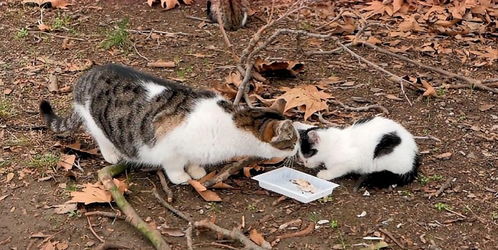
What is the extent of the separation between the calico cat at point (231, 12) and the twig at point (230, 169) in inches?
104

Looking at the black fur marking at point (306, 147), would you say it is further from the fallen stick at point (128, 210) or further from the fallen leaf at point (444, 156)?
the fallen stick at point (128, 210)

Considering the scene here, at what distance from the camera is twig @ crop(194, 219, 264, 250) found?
3.79 m

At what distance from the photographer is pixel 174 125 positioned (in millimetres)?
4426

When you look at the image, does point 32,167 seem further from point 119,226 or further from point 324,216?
point 324,216

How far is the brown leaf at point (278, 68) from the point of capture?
604cm

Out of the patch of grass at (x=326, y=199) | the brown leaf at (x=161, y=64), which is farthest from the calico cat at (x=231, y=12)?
the patch of grass at (x=326, y=199)

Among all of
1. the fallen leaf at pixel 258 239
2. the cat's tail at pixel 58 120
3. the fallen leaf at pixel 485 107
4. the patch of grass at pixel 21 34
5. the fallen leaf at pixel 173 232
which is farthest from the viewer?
the patch of grass at pixel 21 34

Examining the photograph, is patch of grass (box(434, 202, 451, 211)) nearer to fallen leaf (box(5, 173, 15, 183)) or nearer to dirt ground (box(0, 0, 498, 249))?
dirt ground (box(0, 0, 498, 249))

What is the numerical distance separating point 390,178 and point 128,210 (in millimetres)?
1717

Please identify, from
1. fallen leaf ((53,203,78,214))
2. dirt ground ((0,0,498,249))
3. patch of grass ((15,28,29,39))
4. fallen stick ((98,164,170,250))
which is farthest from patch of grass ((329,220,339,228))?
patch of grass ((15,28,29,39))

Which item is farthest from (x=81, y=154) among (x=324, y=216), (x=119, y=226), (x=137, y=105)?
(x=324, y=216)

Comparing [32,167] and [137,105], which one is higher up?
[137,105]

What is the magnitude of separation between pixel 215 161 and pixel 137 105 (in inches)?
25.5

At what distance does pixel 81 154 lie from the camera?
4969 millimetres
